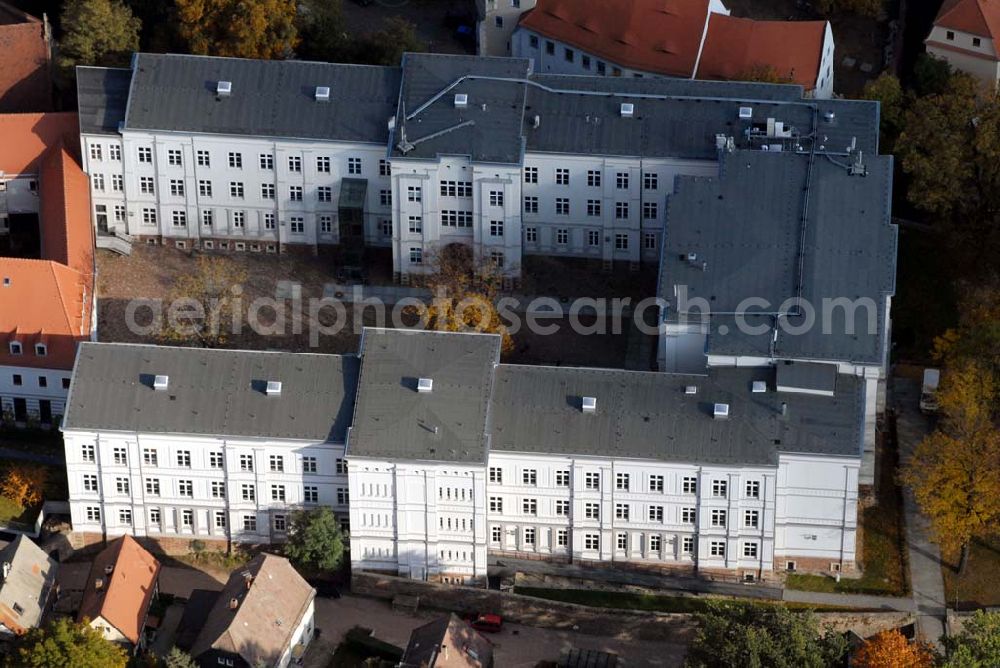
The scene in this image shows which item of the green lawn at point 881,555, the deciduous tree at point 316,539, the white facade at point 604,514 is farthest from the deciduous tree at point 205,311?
the green lawn at point 881,555

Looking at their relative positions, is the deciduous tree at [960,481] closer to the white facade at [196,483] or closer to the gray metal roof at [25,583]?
the white facade at [196,483]

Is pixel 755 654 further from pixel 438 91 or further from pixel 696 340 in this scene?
pixel 438 91

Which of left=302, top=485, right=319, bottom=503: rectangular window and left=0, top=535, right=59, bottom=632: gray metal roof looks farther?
left=302, top=485, right=319, bottom=503: rectangular window

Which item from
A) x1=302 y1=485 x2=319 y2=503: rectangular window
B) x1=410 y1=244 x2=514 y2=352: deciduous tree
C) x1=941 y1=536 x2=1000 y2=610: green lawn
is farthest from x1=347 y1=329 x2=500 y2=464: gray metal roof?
x1=941 y1=536 x2=1000 y2=610: green lawn

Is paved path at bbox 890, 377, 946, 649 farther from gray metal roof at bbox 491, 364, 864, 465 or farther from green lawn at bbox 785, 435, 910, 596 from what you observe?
gray metal roof at bbox 491, 364, 864, 465

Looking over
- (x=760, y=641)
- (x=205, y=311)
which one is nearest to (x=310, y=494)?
(x=205, y=311)

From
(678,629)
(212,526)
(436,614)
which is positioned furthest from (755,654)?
(212,526)

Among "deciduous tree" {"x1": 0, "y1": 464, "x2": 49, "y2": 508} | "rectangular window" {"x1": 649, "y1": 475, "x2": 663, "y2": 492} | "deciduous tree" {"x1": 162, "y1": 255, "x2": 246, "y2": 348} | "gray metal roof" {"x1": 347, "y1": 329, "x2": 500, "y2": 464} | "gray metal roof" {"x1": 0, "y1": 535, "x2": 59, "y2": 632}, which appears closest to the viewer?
"gray metal roof" {"x1": 0, "y1": 535, "x2": 59, "y2": 632}
